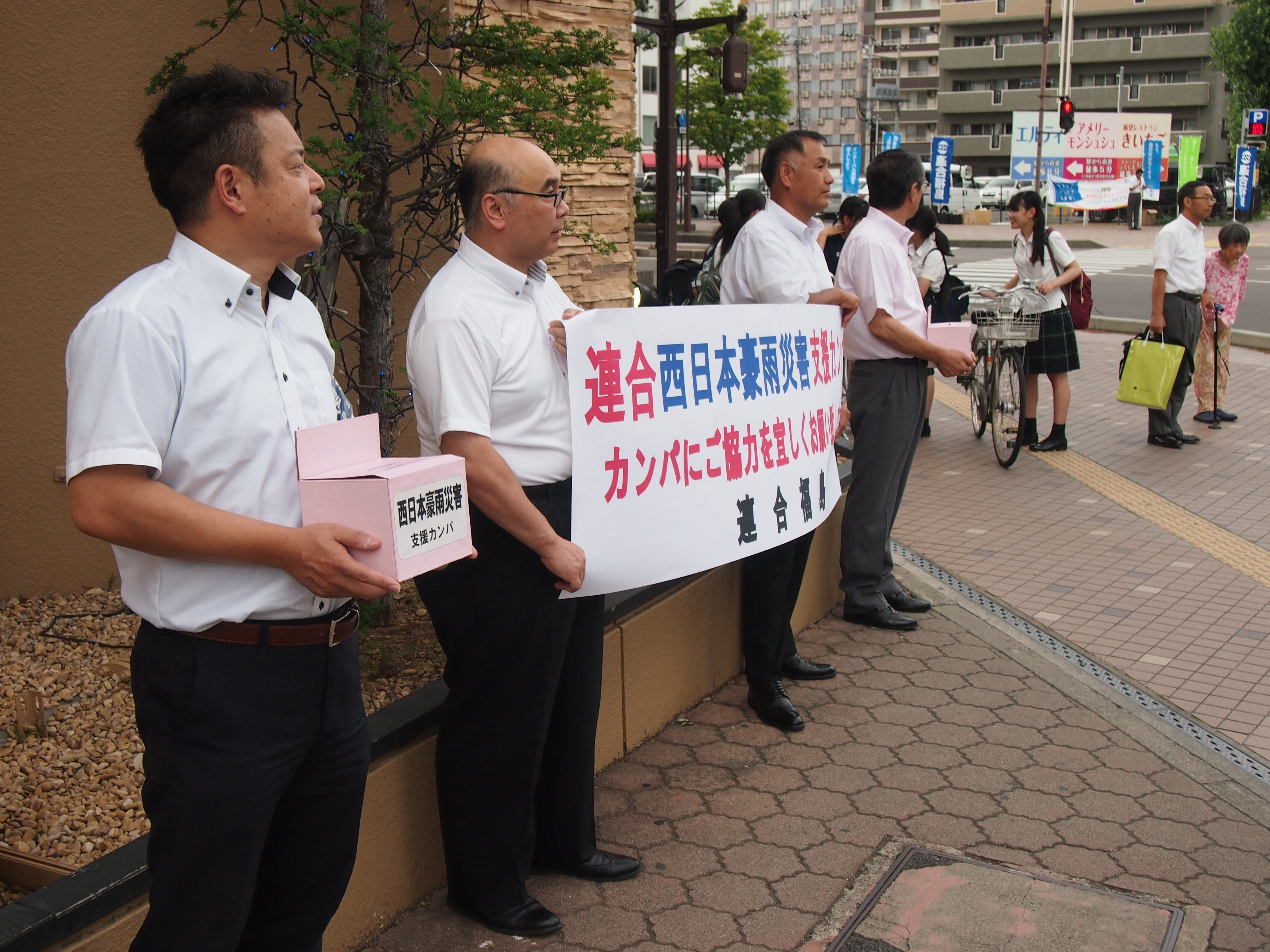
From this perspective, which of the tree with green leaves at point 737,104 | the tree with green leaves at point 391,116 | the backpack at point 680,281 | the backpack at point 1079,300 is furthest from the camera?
the tree with green leaves at point 737,104

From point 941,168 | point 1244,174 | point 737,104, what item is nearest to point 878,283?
point 941,168

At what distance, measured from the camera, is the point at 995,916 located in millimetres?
3164

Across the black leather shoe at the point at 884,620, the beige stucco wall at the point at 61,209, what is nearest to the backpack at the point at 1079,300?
the black leather shoe at the point at 884,620

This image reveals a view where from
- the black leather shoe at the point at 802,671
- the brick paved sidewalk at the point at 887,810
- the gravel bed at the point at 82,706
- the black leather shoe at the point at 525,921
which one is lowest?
the brick paved sidewalk at the point at 887,810

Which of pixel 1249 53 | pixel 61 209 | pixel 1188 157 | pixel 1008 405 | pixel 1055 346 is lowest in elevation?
pixel 1008 405

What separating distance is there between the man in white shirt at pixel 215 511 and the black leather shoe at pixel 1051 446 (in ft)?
26.3

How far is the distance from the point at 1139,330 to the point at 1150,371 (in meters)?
8.01

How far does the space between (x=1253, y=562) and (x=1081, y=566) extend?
0.95m

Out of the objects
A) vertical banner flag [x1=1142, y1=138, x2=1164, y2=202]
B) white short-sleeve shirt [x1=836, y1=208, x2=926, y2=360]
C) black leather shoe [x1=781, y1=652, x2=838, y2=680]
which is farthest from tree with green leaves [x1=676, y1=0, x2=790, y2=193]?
black leather shoe [x1=781, y1=652, x2=838, y2=680]

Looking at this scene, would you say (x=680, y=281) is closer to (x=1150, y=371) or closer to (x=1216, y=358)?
(x=1150, y=371)

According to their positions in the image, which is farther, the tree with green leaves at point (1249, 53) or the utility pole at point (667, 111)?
the tree with green leaves at point (1249, 53)

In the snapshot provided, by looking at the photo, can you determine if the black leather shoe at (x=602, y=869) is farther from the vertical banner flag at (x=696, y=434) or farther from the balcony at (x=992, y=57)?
the balcony at (x=992, y=57)

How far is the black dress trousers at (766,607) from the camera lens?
4277 mm

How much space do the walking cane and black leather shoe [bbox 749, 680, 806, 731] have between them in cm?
652
